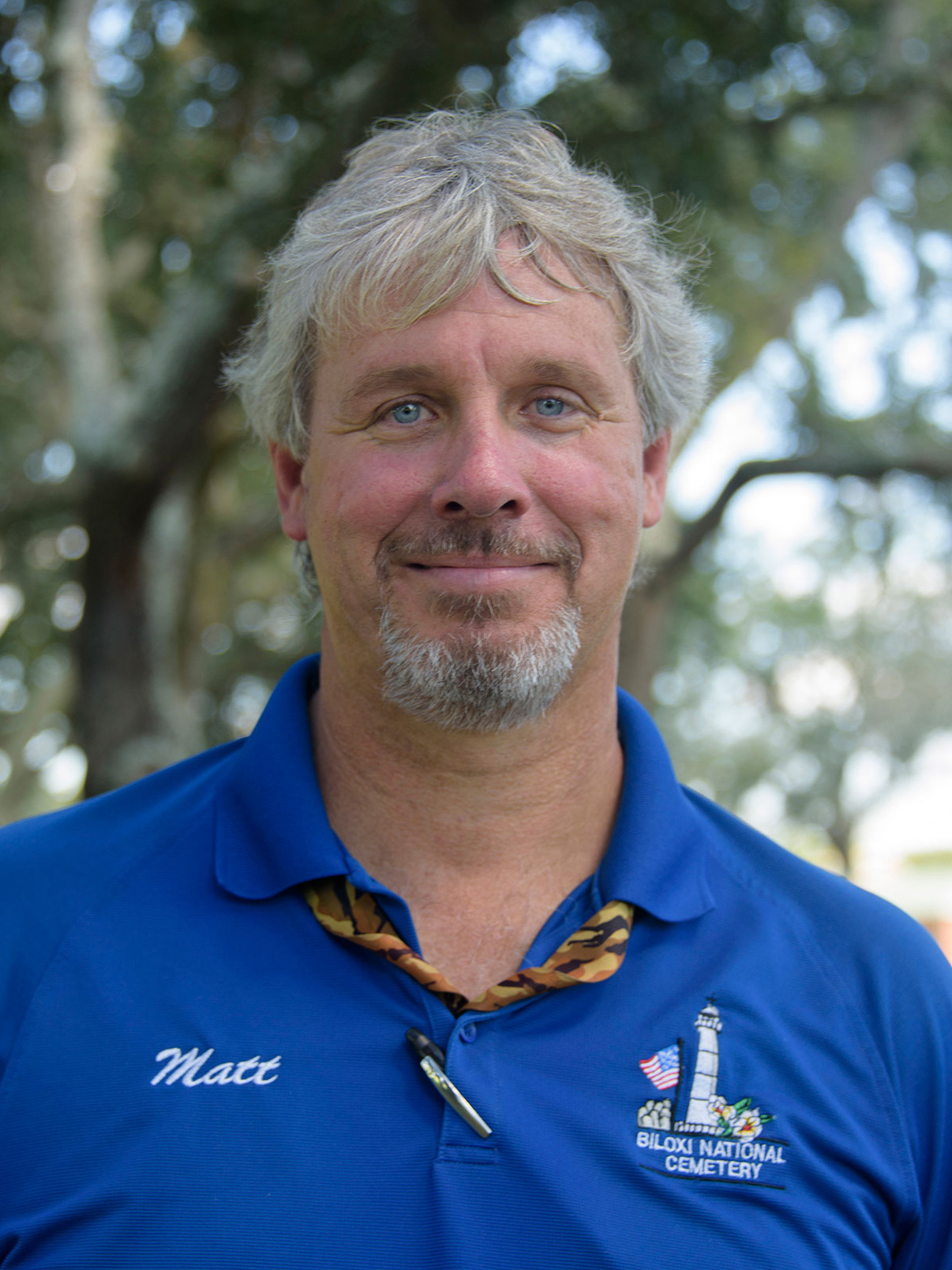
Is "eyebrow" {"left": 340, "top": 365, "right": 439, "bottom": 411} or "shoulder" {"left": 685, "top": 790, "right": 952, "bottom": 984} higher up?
"eyebrow" {"left": 340, "top": 365, "right": 439, "bottom": 411}

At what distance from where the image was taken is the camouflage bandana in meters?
1.70

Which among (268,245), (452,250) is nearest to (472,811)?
(452,250)

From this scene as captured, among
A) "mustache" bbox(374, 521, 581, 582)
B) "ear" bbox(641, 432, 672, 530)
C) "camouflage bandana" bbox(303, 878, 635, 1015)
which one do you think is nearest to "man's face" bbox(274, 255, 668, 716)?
"mustache" bbox(374, 521, 581, 582)

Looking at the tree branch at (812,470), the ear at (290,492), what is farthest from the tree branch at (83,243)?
the ear at (290,492)

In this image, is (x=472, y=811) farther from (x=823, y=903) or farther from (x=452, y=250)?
(x=452, y=250)

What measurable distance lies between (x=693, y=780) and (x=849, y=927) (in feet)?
62.6

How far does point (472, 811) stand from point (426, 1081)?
462 mm

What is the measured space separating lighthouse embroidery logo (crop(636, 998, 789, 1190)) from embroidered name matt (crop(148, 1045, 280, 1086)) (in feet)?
1.66

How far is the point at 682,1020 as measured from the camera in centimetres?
172

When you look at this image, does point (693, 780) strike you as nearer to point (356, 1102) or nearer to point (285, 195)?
point (285, 195)

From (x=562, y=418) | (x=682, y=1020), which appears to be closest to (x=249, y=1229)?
(x=682, y=1020)

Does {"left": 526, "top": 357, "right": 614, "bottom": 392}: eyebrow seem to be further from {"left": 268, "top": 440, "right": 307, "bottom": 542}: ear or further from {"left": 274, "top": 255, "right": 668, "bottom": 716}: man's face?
{"left": 268, "top": 440, "right": 307, "bottom": 542}: ear

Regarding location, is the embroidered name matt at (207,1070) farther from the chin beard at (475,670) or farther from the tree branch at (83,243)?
the tree branch at (83,243)

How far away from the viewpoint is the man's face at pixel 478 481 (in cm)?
183
